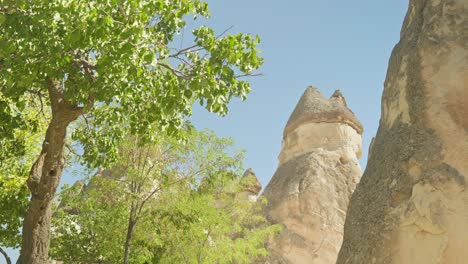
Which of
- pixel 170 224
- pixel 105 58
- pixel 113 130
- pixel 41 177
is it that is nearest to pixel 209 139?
pixel 170 224

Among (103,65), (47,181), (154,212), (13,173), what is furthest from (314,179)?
(103,65)

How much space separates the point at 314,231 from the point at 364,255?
16.9m

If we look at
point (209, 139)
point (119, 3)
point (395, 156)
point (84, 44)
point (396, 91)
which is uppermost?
point (209, 139)

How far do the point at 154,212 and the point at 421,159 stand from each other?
10727 millimetres

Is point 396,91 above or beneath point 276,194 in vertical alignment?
beneath

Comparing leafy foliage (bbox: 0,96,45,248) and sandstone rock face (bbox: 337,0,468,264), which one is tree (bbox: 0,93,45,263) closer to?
leafy foliage (bbox: 0,96,45,248)

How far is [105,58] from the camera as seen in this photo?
757cm

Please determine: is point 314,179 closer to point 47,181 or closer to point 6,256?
point 6,256

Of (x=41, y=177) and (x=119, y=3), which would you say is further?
(x=41, y=177)

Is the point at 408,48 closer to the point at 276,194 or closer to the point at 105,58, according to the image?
the point at 105,58

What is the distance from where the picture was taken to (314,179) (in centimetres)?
2425

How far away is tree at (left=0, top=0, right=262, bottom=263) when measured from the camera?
24.2ft

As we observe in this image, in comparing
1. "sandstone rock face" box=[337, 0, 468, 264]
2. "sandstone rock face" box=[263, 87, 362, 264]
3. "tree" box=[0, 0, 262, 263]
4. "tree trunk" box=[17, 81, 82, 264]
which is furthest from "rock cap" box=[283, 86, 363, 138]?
"sandstone rock face" box=[337, 0, 468, 264]

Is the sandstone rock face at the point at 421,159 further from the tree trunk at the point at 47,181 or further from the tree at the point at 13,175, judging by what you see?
the tree at the point at 13,175
